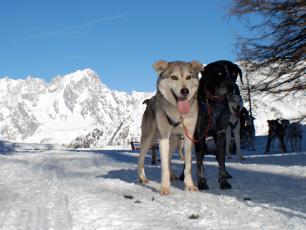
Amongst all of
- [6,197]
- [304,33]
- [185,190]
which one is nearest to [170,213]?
[185,190]

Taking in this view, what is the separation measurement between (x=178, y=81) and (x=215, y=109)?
0.99 m

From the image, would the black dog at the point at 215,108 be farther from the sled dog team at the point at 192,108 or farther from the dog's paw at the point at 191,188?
the dog's paw at the point at 191,188

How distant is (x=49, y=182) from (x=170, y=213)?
419cm

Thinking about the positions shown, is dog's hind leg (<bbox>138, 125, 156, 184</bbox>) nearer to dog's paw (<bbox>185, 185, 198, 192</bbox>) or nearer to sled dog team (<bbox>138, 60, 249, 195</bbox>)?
sled dog team (<bbox>138, 60, 249, 195</bbox>)

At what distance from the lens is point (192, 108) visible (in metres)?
6.32

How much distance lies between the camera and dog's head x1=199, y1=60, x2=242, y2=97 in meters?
6.54

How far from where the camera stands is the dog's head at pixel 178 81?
606cm

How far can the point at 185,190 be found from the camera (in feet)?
20.6

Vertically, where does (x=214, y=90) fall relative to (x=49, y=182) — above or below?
above

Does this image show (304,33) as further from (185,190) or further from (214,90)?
(185,190)

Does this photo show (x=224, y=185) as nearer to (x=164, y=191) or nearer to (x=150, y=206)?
(x=164, y=191)

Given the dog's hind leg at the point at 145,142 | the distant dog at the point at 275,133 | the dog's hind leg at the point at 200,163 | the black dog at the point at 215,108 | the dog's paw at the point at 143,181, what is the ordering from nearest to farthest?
the dog's hind leg at the point at 200,163
the black dog at the point at 215,108
the dog's hind leg at the point at 145,142
the dog's paw at the point at 143,181
the distant dog at the point at 275,133

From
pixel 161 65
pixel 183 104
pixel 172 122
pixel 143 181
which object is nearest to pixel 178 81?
pixel 183 104

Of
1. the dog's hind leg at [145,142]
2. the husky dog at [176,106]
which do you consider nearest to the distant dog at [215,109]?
the husky dog at [176,106]
